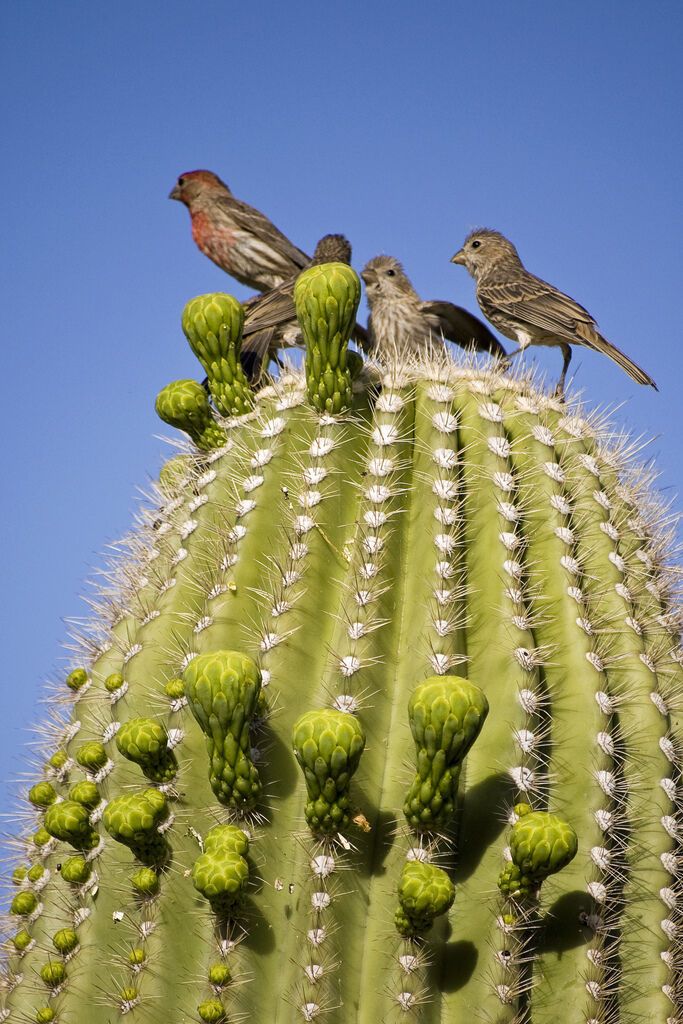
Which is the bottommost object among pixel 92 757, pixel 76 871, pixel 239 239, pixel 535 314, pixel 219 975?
pixel 219 975

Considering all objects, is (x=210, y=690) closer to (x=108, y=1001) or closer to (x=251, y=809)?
(x=251, y=809)

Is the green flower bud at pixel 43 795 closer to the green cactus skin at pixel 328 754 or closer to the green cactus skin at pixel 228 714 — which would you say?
the green cactus skin at pixel 228 714

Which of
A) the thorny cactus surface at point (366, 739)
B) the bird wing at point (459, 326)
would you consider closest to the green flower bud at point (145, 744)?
the thorny cactus surface at point (366, 739)

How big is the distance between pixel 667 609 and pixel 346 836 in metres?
1.37

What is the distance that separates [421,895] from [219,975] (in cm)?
49

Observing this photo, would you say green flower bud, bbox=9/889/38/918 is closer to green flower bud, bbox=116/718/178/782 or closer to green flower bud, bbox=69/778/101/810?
green flower bud, bbox=69/778/101/810

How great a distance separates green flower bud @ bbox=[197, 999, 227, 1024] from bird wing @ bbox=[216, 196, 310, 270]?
8157 millimetres

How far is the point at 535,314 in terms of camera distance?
7129 mm

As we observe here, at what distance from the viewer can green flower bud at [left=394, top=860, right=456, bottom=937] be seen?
7.88 feet

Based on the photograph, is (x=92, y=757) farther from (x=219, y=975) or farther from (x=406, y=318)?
(x=406, y=318)

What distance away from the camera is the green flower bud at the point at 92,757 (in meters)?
2.94

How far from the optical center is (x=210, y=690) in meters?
2.46

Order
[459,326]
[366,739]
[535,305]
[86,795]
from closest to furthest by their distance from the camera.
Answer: [366,739] < [86,795] < [459,326] < [535,305]

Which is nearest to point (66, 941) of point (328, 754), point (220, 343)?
point (328, 754)
